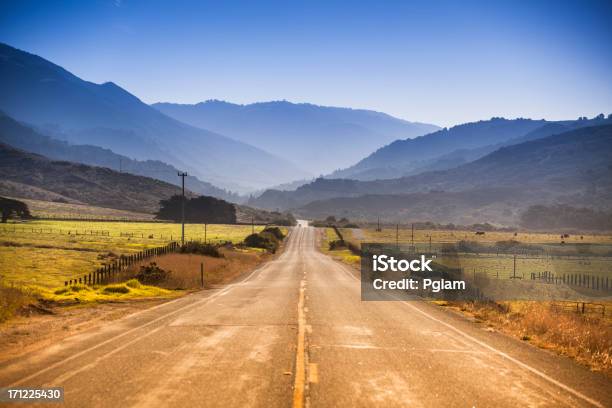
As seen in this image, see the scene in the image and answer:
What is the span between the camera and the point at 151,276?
30.2 meters

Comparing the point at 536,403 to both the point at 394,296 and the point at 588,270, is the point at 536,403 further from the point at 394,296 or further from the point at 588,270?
the point at 588,270

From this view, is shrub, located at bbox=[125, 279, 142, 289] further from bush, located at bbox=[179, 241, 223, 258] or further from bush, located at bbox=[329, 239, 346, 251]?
bush, located at bbox=[329, 239, 346, 251]

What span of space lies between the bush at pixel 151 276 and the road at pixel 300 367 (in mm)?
13721

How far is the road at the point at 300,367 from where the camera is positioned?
830 centimetres

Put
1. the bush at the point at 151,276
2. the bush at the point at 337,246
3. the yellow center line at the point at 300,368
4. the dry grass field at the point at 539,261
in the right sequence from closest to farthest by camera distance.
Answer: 1. the yellow center line at the point at 300,368
2. the bush at the point at 151,276
3. the dry grass field at the point at 539,261
4. the bush at the point at 337,246

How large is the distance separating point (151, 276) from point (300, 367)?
2212 cm

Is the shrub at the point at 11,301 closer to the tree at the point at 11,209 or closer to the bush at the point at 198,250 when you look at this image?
the bush at the point at 198,250

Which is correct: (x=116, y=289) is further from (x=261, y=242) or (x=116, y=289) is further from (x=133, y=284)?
(x=261, y=242)

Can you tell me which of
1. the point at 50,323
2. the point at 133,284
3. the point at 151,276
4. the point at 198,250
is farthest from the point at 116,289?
the point at 198,250

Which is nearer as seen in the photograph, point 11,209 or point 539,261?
point 539,261

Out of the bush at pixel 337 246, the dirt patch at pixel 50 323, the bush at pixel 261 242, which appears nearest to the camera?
the dirt patch at pixel 50 323

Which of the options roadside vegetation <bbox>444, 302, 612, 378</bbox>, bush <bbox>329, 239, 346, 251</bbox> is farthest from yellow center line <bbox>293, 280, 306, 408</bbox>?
bush <bbox>329, 239, 346, 251</bbox>

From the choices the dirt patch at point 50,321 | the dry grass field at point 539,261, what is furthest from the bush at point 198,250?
the dirt patch at point 50,321

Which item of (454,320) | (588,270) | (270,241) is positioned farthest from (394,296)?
(270,241)
